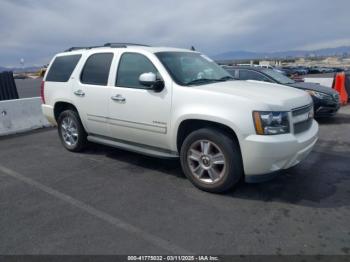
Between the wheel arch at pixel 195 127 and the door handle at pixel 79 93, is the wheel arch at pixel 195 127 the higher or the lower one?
the lower one

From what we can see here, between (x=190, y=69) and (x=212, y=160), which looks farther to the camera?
(x=190, y=69)

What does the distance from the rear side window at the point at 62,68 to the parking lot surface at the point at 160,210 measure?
64.4 inches

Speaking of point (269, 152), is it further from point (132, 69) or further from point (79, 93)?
point (79, 93)

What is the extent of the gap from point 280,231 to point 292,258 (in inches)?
16.4

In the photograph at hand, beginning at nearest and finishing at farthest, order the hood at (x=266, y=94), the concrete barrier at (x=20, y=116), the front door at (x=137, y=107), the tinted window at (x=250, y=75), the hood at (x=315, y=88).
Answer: the hood at (x=266, y=94)
the front door at (x=137, y=107)
the concrete barrier at (x=20, y=116)
the hood at (x=315, y=88)
the tinted window at (x=250, y=75)

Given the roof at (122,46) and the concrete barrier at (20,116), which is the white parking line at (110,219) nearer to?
the roof at (122,46)

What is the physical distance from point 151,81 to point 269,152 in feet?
5.74

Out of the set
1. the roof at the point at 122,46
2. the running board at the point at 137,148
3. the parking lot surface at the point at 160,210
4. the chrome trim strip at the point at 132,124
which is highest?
the roof at the point at 122,46

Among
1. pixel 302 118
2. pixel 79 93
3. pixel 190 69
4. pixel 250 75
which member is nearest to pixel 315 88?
pixel 250 75

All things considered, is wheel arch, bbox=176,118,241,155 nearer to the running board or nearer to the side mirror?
the running board

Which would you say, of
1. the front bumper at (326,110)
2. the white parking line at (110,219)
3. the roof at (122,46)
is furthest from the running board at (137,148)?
the front bumper at (326,110)

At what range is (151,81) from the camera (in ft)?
12.8

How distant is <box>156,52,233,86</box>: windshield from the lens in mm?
4160

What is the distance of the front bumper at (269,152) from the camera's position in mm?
3344
